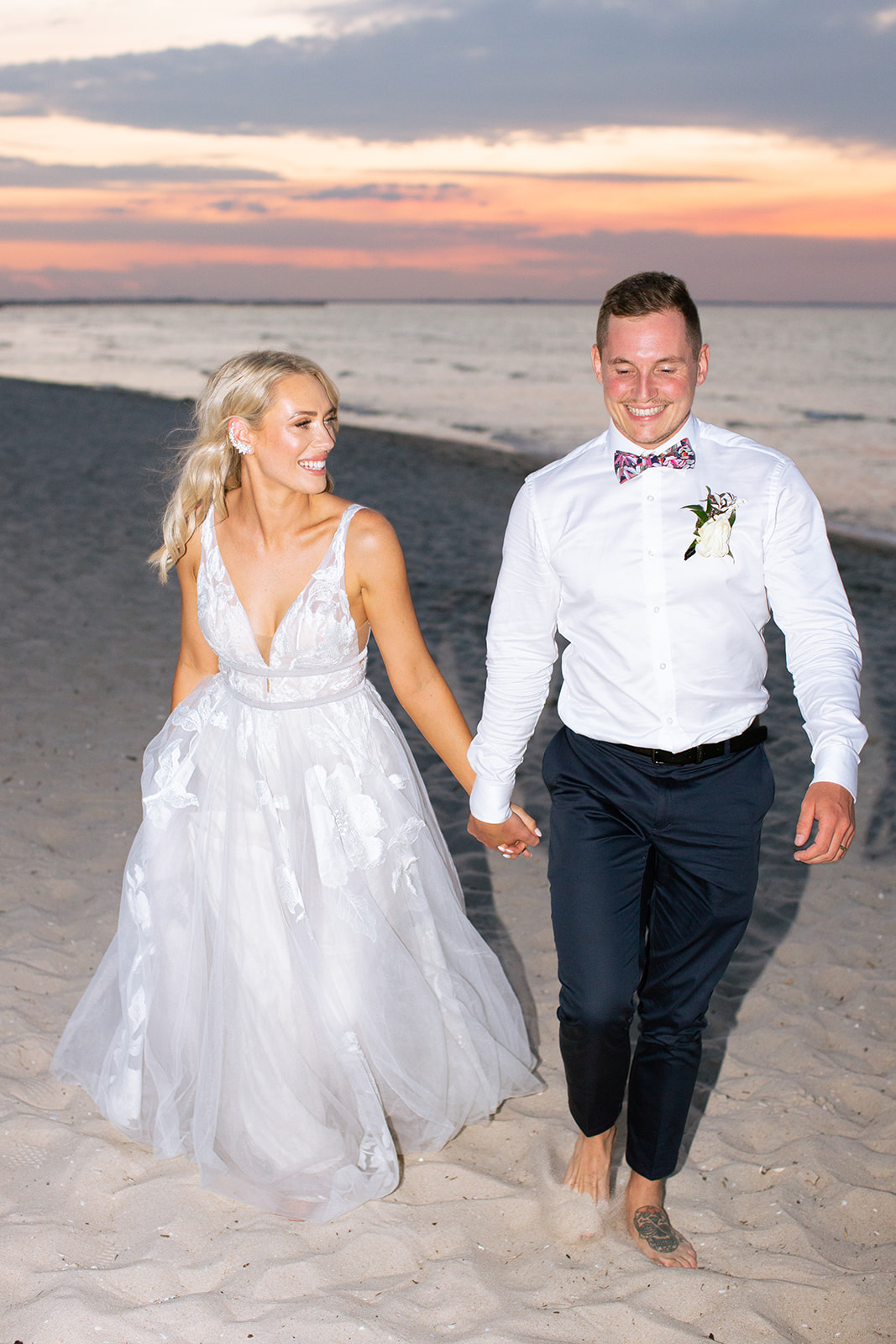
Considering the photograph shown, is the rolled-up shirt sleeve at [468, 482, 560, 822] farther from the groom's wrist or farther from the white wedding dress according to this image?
the white wedding dress

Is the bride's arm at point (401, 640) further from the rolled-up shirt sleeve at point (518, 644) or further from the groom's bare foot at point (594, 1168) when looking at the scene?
the groom's bare foot at point (594, 1168)

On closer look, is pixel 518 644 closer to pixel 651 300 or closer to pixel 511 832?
pixel 511 832

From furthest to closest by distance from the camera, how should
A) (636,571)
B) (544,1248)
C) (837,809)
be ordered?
(544,1248) → (636,571) → (837,809)

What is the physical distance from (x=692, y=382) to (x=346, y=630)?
1.16m

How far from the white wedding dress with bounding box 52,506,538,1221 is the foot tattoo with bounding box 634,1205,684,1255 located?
1.92ft

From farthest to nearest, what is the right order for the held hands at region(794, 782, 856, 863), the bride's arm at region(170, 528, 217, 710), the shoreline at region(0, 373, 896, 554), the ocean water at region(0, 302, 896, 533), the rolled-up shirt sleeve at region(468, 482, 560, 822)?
the ocean water at region(0, 302, 896, 533)
the shoreline at region(0, 373, 896, 554)
the bride's arm at region(170, 528, 217, 710)
the rolled-up shirt sleeve at region(468, 482, 560, 822)
the held hands at region(794, 782, 856, 863)

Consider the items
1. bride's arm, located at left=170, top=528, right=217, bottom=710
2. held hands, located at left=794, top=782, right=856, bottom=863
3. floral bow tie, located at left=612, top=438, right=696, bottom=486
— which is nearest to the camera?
held hands, located at left=794, top=782, right=856, bottom=863

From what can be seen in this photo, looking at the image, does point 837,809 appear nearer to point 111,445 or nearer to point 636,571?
point 636,571

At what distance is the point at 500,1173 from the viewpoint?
329cm

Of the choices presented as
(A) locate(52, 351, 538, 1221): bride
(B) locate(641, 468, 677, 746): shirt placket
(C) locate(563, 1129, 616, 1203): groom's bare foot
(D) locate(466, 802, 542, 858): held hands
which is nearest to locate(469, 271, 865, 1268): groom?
(B) locate(641, 468, 677, 746): shirt placket

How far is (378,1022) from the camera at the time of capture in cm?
312

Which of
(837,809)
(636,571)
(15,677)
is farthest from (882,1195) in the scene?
(15,677)

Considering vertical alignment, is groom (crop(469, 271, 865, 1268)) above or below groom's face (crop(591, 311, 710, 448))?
below

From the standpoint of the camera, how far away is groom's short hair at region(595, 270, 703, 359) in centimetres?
265
